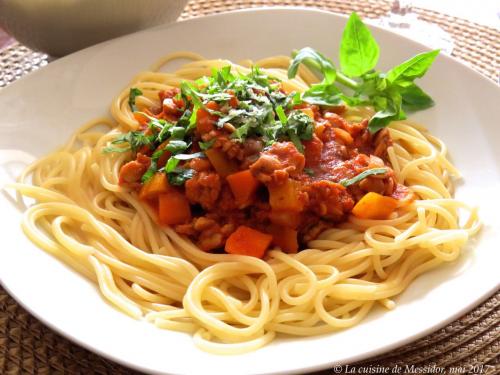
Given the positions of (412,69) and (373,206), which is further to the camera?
(412,69)

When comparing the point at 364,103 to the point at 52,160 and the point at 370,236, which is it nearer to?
the point at 370,236

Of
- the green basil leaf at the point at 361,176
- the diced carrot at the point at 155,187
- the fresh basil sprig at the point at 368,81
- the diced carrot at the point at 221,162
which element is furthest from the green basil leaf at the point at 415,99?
the diced carrot at the point at 155,187

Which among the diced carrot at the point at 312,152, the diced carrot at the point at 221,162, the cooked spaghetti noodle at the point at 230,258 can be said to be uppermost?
the diced carrot at the point at 312,152

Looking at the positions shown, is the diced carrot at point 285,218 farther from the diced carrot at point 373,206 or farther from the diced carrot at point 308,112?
the diced carrot at point 308,112

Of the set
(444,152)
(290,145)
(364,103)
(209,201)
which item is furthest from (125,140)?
(444,152)

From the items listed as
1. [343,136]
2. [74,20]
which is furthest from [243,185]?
[74,20]

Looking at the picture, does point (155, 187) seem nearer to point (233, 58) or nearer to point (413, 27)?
point (233, 58)
